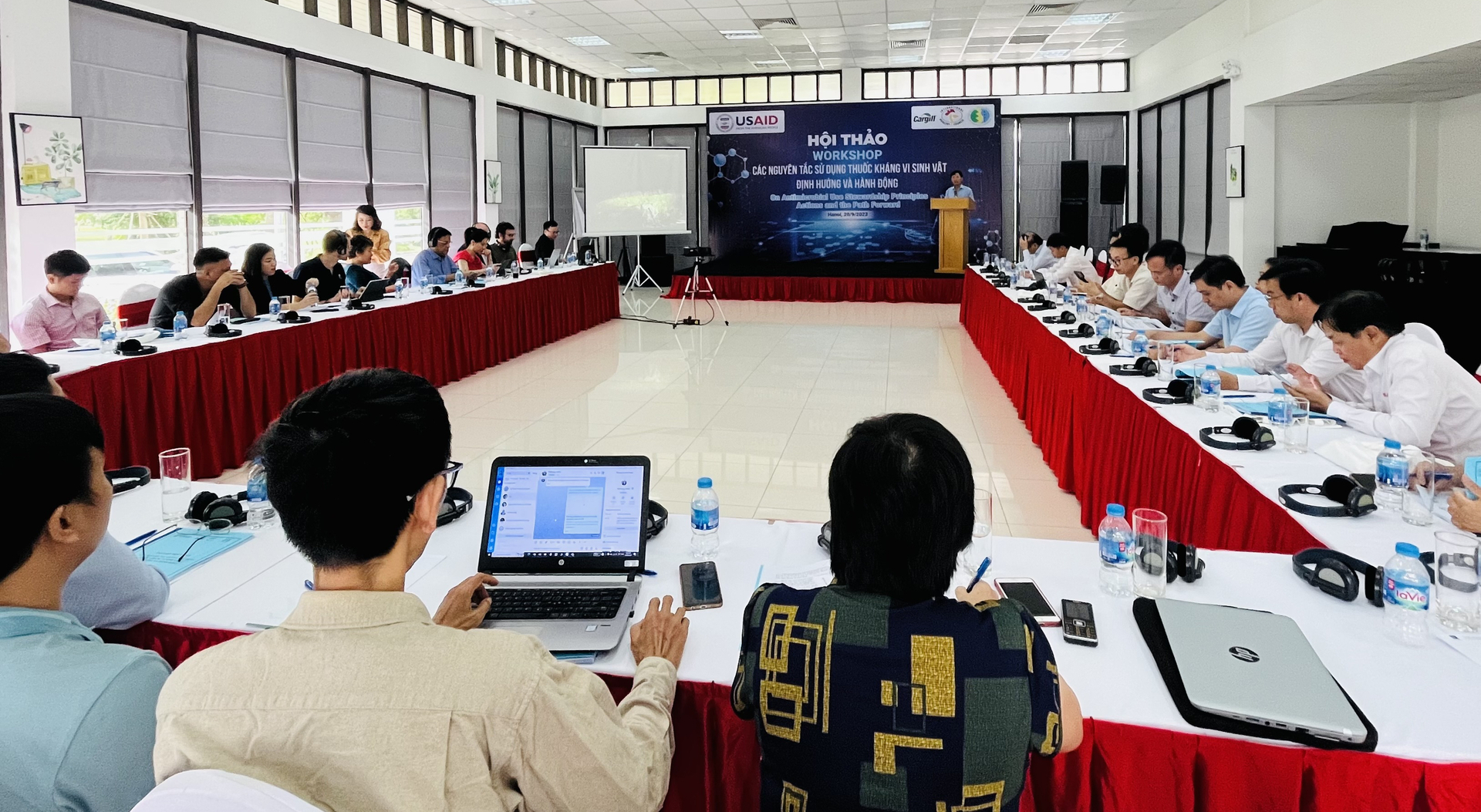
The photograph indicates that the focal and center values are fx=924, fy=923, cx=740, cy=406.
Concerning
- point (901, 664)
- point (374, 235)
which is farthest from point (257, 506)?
point (374, 235)

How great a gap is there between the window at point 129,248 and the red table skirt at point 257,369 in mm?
1893

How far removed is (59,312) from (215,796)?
5.35m

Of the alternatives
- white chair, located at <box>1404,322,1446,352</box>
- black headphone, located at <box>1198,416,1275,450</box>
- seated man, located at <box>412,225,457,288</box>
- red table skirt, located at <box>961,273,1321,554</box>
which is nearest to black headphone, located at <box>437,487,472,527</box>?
red table skirt, located at <box>961,273,1321,554</box>

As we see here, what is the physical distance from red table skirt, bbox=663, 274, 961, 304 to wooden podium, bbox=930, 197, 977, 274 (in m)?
0.25

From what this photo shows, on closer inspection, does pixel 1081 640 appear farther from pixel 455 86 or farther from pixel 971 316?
pixel 455 86

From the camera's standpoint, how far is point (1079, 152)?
14570 millimetres

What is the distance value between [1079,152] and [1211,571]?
14.0m

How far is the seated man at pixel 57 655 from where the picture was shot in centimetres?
108

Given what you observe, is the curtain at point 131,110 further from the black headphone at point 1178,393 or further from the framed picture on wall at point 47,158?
the black headphone at point 1178,393

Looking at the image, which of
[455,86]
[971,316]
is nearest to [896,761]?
[971,316]

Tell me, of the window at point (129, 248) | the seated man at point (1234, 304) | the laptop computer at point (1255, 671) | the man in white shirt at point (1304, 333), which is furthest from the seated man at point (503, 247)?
the laptop computer at point (1255, 671)

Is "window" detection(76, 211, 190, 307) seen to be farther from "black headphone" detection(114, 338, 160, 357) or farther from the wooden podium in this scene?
the wooden podium

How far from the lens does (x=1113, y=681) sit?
151cm

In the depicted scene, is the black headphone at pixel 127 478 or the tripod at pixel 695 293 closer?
the black headphone at pixel 127 478
